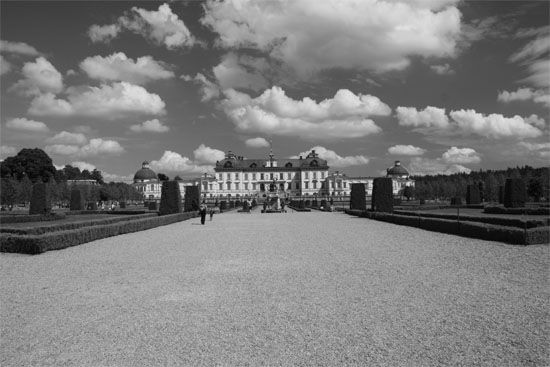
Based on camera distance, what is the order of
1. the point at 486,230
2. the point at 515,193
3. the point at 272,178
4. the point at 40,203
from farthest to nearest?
the point at 272,178, the point at 515,193, the point at 40,203, the point at 486,230

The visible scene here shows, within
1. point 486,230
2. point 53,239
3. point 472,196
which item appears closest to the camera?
point 53,239

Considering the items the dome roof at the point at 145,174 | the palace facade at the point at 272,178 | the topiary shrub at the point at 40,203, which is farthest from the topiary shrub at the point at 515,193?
the dome roof at the point at 145,174

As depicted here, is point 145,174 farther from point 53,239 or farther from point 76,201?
point 53,239

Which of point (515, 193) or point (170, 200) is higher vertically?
point (515, 193)

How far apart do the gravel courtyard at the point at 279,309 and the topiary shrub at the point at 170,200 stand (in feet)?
61.7

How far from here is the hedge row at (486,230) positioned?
11.3 meters

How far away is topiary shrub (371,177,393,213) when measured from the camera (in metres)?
26.6

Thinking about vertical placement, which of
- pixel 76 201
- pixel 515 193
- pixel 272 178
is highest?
pixel 272 178

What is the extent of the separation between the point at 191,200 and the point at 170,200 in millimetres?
5190

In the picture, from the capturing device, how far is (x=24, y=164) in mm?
70188

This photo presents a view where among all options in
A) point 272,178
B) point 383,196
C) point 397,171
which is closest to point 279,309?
point 383,196

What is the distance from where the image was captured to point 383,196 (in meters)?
26.8

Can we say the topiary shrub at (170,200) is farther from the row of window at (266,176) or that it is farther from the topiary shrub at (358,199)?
the row of window at (266,176)

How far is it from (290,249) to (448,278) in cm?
449
